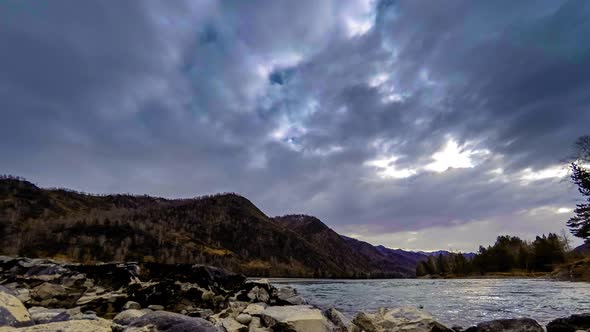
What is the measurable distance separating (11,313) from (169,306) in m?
16.0

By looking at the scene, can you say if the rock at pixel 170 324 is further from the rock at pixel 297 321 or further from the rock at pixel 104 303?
the rock at pixel 104 303

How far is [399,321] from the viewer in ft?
51.9

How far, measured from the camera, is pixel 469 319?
2269 centimetres

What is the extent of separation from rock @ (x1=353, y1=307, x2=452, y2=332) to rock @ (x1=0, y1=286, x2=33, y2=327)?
13784 mm

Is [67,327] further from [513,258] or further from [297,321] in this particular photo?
[513,258]

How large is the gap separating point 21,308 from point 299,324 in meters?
7.90

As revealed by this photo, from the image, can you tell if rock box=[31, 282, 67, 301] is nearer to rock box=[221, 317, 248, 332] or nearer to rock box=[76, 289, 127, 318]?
rock box=[76, 289, 127, 318]

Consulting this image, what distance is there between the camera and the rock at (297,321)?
11305mm

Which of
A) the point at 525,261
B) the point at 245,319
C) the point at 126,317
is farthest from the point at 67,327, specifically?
the point at 525,261

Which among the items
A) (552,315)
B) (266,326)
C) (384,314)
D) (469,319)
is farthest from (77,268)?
(552,315)

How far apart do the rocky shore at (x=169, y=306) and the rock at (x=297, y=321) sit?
0.03m

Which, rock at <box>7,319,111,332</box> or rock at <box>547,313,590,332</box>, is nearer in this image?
rock at <box>7,319,111,332</box>

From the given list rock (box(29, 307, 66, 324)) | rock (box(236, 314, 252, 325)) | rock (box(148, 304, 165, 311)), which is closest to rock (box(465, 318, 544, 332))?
rock (box(236, 314, 252, 325))

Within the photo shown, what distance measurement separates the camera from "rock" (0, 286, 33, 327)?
21.7 ft
